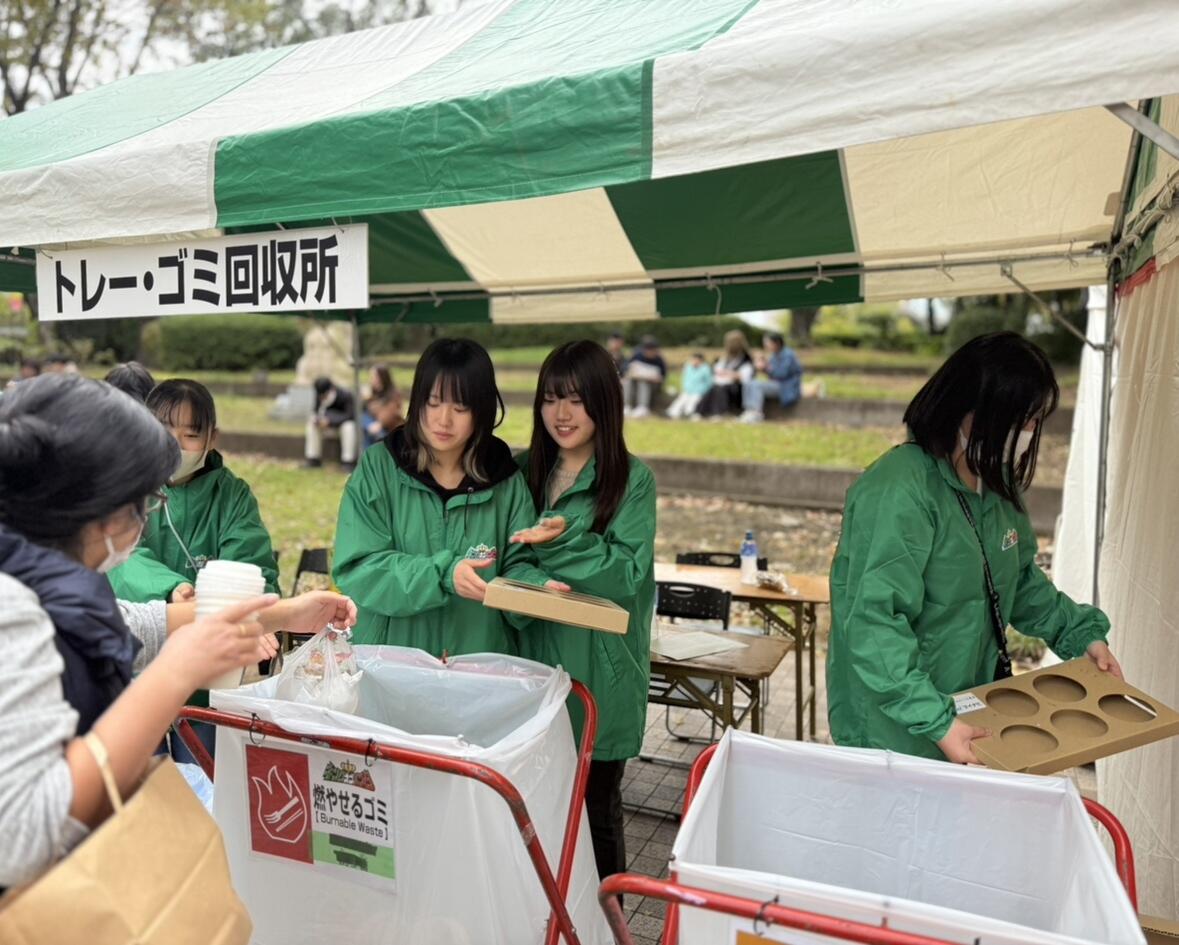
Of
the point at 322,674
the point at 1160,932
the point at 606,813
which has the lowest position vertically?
the point at 606,813

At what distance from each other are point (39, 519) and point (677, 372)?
17670 millimetres

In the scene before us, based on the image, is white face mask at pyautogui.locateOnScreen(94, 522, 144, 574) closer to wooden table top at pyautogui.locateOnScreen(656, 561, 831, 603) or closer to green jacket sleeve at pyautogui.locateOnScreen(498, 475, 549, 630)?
green jacket sleeve at pyautogui.locateOnScreen(498, 475, 549, 630)

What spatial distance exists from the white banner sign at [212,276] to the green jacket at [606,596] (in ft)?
2.87

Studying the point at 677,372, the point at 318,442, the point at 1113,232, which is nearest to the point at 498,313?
the point at 1113,232

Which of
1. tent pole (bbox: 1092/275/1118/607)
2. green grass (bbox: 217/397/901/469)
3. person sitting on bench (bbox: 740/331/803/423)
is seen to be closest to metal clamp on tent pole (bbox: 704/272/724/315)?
tent pole (bbox: 1092/275/1118/607)

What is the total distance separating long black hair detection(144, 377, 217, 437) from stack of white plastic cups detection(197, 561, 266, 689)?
160cm

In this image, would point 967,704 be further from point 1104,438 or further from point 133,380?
point 133,380

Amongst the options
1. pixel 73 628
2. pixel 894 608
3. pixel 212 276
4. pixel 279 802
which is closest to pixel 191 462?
pixel 212 276

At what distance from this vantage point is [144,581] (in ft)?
8.41

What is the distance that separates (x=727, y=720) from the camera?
3469mm

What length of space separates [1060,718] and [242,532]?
2446mm

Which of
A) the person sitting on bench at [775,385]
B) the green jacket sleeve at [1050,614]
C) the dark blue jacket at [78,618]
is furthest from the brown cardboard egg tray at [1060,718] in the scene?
the person sitting on bench at [775,385]

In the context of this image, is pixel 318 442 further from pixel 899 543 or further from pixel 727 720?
pixel 899 543

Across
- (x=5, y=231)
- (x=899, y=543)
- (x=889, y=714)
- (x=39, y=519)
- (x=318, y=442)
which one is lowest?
(x=318, y=442)
